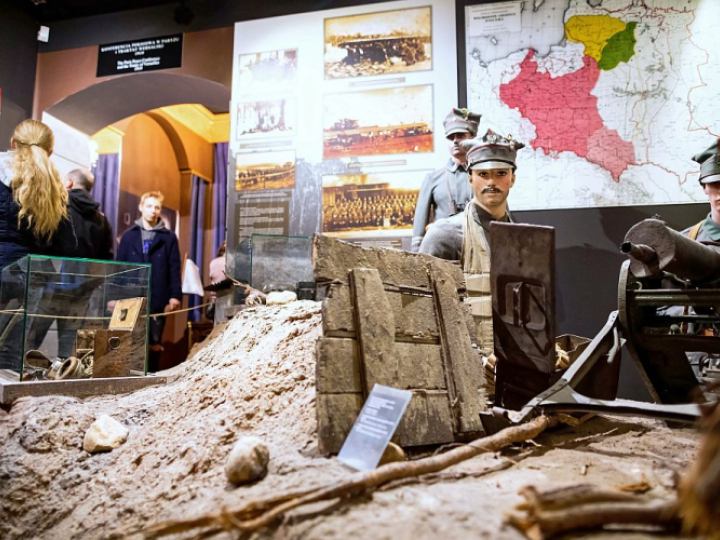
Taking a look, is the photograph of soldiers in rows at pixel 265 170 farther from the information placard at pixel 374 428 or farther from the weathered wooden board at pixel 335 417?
the information placard at pixel 374 428

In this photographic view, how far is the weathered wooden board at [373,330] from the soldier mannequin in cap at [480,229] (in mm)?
1228

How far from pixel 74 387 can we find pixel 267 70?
14.3ft

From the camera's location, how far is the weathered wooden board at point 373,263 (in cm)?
295

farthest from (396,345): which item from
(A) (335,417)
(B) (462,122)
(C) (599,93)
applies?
(C) (599,93)

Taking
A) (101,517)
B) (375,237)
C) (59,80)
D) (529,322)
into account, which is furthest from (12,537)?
(59,80)

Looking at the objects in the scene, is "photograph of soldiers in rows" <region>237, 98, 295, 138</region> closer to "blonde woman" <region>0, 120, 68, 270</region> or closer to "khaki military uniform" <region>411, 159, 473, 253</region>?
"khaki military uniform" <region>411, 159, 473, 253</region>

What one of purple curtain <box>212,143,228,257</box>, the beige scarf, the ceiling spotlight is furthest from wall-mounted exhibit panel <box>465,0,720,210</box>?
purple curtain <box>212,143,228,257</box>

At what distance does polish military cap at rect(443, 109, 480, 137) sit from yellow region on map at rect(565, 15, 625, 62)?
1560mm

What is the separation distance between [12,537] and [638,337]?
386 centimetres

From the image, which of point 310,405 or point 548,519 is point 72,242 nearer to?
point 310,405

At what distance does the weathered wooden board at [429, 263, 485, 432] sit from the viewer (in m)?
3.21

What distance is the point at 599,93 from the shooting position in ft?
19.5

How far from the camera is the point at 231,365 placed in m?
Answer: 4.11

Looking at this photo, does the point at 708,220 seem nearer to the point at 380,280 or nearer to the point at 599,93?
the point at 599,93
